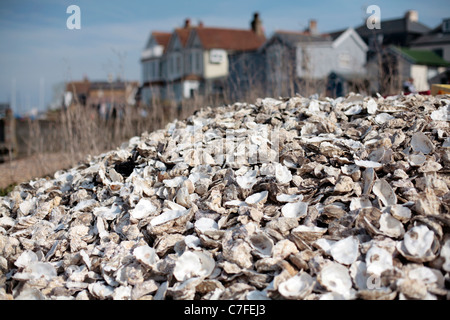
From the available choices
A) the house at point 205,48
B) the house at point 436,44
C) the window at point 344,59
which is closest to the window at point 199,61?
the house at point 205,48

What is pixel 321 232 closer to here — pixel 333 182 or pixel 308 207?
pixel 308 207

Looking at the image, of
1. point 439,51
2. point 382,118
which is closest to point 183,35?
point 439,51

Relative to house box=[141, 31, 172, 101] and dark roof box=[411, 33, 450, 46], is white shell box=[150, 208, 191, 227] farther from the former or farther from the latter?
dark roof box=[411, 33, 450, 46]

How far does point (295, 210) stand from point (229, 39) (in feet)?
83.5

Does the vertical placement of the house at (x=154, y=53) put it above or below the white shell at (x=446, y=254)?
above

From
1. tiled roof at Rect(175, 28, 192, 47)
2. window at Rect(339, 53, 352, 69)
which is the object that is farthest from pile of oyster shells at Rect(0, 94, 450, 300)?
tiled roof at Rect(175, 28, 192, 47)

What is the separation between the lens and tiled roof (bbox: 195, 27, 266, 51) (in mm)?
25422

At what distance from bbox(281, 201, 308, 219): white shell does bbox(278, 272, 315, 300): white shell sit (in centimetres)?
37

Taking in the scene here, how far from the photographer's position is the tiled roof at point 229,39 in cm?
2542

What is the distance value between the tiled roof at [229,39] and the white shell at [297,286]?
24450mm

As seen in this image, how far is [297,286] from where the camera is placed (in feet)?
5.16

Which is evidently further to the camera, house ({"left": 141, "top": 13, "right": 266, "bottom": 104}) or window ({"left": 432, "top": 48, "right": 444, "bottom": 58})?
window ({"left": 432, "top": 48, "right": 444, "bottom": 58})

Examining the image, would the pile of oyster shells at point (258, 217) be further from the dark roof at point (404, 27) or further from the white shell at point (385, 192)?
the dark roof at point (404, 27)

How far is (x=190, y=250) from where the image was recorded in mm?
1846
